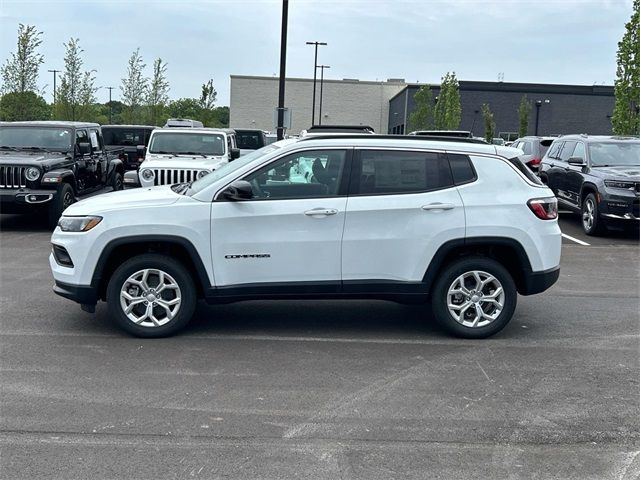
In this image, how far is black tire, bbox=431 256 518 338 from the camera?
21.5ft

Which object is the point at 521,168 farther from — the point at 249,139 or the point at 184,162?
the point at 249,139

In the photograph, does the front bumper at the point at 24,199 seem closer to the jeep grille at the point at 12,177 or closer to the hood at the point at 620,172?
the jeep grille at the point at 12,177

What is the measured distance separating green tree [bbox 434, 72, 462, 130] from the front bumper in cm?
3634

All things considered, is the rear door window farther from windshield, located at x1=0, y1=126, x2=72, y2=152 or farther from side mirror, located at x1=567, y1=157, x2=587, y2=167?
windshield, located at x1=0, y1=126, x2=72, y2=152

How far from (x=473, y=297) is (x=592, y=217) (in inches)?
307

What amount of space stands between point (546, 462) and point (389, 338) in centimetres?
257

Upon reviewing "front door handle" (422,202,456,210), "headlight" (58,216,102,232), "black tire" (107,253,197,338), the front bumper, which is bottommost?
"black tire" (107,253,197,338)

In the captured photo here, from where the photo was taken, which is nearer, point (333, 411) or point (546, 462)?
point (546, 462)

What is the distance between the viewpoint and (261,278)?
6.41m

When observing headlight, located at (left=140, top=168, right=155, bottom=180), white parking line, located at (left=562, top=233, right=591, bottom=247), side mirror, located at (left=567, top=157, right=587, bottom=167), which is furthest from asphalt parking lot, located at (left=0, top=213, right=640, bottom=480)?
side mirror, located at (left=567, top=157, right=587, bottom=167)

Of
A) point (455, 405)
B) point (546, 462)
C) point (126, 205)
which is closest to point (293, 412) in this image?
point (455, 405)

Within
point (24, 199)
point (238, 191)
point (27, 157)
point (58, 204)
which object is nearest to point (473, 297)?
point (238, 191)

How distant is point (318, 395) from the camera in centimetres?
517

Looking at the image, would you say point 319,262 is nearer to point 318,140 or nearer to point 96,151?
point 318,140
